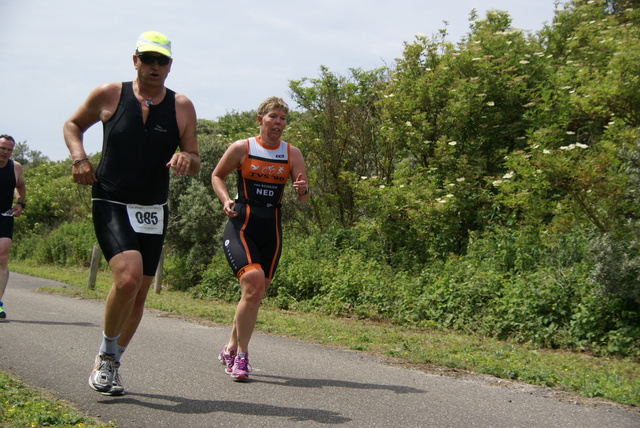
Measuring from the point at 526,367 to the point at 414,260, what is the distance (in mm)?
6438

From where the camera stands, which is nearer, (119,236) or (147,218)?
(119,236)

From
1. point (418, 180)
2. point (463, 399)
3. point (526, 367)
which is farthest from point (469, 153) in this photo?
point (463, 399)

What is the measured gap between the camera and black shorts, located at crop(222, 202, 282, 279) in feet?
19.5

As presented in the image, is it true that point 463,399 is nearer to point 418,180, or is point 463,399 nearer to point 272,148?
point 272,148

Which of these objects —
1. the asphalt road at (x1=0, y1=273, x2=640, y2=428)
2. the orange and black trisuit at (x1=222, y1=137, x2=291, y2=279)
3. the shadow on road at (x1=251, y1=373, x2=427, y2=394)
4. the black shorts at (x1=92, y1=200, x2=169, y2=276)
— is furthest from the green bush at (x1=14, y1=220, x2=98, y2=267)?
the black shorts at (x1=92, y1=200, x2=169, y2=276)

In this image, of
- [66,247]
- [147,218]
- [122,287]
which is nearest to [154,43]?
[147,218]

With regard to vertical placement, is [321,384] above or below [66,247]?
below

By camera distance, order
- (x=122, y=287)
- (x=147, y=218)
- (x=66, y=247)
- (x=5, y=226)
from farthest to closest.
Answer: (x=66, y=247) < (x=5, y=226) < (x=147, y=218) < (x=122, y=287)

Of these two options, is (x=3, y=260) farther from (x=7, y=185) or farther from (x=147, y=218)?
(x=147, y=218)

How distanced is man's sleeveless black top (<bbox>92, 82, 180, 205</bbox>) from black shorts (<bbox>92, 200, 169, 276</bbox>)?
83 mm

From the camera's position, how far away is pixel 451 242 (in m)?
12.7

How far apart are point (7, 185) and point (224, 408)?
20.7ft

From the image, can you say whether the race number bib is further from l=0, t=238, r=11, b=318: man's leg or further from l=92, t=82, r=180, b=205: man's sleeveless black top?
l=0, t=238, r=11, b=318: man's leg

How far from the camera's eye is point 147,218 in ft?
16.0
